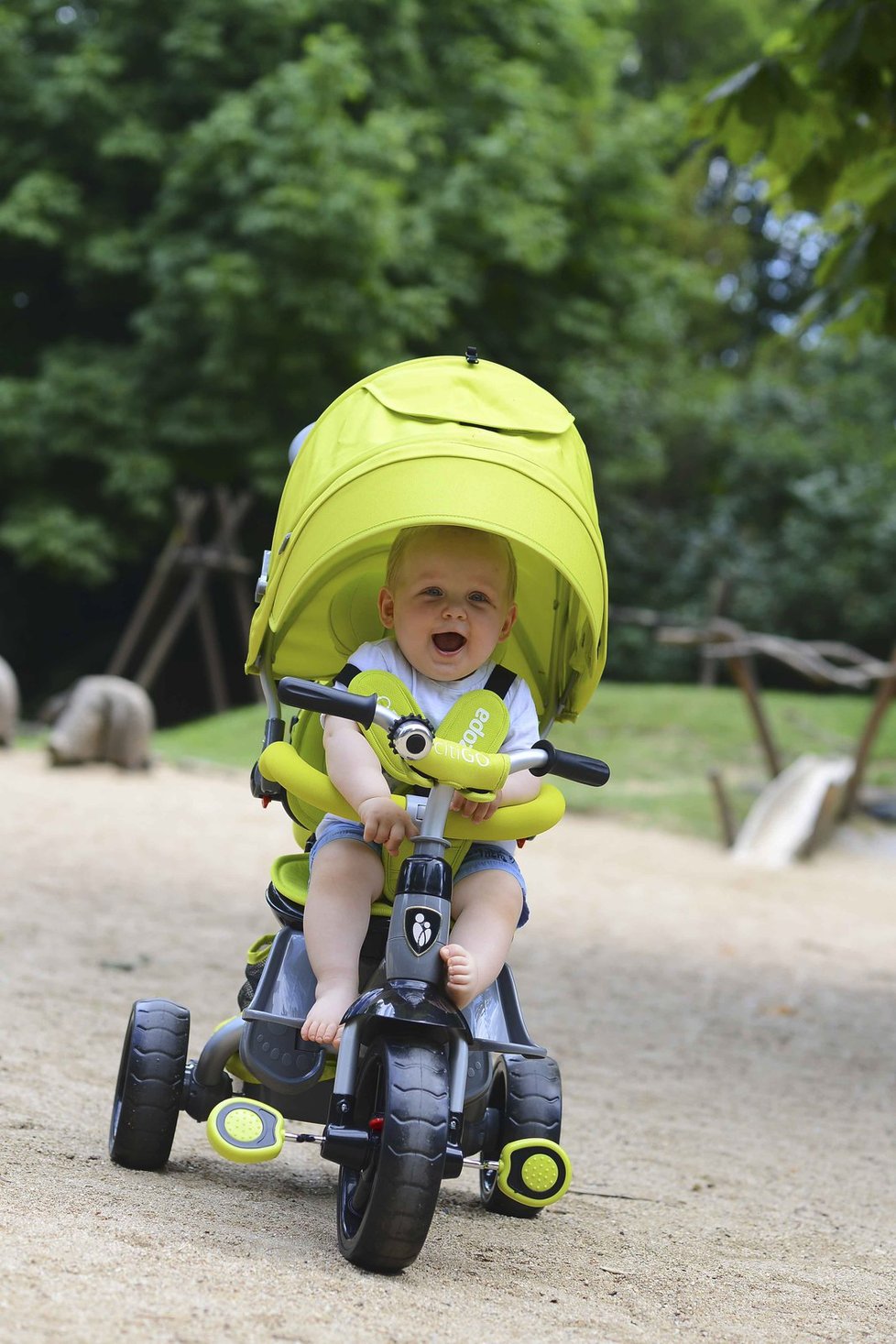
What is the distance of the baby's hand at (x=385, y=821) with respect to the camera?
280cm

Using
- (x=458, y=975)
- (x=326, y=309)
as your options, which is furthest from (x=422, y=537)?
(x=326, y=309)

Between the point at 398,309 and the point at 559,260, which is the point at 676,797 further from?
the point at 559,260

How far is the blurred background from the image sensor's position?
62.2 ft

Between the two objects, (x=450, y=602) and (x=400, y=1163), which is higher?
(x=450, y=602)

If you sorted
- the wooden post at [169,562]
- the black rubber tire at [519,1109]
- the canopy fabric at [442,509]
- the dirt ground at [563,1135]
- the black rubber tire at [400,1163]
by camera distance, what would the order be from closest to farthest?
the dirt ground at [563,1135] < the black rubber tire at [400,1163] < the canopy fabric at [442,509] < the black rubber tire at [519,1109] < the wooden post at [169,562]

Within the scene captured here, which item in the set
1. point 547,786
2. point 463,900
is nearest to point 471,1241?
point 463,900

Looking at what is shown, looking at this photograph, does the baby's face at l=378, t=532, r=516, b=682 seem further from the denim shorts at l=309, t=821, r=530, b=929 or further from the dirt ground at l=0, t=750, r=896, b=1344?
the dirt ground at l=0, t=750, r=896, b=1344

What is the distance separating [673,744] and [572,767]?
13647 mm

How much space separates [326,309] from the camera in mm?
18891

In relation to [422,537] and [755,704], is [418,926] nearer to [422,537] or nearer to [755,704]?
[422,537]

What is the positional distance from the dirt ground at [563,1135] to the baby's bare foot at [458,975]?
49cm

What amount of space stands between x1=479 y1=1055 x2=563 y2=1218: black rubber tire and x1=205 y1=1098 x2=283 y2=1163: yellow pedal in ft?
2.01

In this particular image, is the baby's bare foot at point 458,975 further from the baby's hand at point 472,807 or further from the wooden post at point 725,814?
the wooden post at point 725,814

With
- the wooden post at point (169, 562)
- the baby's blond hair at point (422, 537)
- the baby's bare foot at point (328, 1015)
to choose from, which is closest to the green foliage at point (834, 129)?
the baby's blond hair at point (422, 537)
